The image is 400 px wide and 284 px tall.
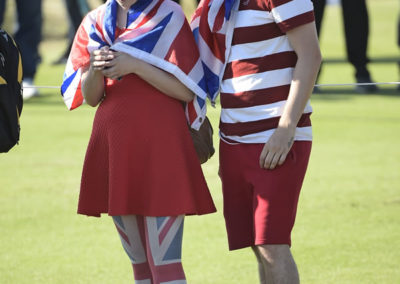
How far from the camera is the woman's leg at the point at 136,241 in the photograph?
333 cm

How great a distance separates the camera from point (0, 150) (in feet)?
11.1

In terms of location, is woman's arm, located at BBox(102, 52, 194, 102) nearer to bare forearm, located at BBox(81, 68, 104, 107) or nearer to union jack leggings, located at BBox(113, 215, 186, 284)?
bare forearm, located at BBox(81, 68, 104, 107)

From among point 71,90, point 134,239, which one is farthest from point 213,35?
point 134,239

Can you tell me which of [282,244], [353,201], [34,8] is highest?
[282,244]

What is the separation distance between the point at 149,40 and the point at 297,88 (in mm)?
553

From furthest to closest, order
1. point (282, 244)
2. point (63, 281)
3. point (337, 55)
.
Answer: point (337, 55) < point (63, 281) < point (282, 244)

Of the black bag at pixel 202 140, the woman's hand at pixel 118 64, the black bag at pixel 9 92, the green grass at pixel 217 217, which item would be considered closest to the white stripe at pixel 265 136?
the black bag at pixel 202 140

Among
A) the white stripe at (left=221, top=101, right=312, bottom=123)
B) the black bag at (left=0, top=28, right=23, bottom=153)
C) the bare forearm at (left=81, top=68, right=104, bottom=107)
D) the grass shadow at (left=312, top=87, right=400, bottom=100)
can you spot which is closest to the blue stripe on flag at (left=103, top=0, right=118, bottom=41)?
the bare forearm at (left=81, top=68, right=104, bottom=107)

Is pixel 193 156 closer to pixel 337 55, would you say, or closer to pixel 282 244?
pixel 282 244

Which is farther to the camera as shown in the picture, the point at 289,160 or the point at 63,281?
the point at 63,281

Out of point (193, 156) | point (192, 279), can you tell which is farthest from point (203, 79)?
point (192, 279)

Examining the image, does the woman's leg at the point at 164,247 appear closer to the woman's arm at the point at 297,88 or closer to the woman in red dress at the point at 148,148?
the woman in red dress at the point at 148,148

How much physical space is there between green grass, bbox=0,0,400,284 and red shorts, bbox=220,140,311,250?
3.60 ft

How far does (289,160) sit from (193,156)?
0.35m
